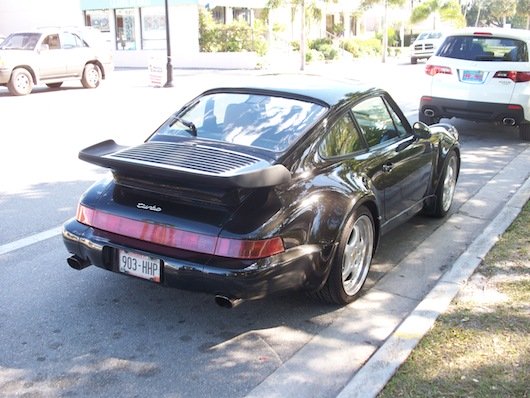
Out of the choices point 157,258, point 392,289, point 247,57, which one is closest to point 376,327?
point 392,289

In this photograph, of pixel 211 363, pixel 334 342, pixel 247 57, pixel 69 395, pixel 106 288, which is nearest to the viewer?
pixel 69 395

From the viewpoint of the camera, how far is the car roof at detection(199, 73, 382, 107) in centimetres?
461

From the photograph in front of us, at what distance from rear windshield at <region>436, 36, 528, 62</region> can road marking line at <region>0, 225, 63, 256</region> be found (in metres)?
7.74

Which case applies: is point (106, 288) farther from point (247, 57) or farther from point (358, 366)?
point (247, 57)

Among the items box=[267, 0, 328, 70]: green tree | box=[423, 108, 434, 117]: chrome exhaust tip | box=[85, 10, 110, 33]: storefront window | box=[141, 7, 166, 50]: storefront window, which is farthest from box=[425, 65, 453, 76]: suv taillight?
box=[85, 10, 110, 33]: storefront window

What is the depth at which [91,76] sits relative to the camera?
783 inches

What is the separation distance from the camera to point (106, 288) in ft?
15.0

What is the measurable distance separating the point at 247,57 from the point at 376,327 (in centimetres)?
2724

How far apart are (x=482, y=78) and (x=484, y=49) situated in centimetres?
60

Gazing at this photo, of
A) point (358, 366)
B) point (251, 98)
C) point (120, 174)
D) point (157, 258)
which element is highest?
point (251, 98)

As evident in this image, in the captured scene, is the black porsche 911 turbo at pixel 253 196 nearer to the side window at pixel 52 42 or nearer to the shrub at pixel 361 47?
the side window at pixel 52 42

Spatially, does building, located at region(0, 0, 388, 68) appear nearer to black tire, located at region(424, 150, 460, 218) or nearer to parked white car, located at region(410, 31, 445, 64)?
parked white car, located at region(410, 31, 445, 64)

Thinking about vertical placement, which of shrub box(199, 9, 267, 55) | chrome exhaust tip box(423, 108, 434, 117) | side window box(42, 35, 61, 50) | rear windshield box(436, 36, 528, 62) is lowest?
chrome exhaust tip box(423, 108, 434, 117)

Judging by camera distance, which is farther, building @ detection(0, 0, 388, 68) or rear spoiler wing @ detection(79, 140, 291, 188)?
building @ detection(0, 0, 388, 68)
